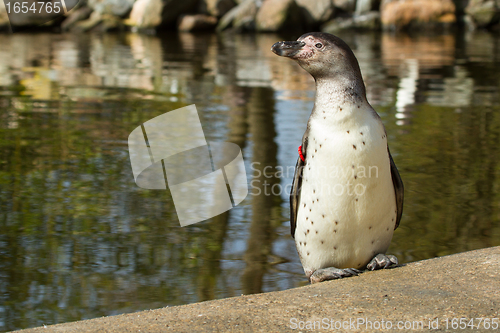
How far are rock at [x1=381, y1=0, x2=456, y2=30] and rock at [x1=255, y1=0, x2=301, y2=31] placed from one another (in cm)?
334

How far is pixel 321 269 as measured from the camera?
3312mm

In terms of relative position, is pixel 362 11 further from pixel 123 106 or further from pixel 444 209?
pixel 444 209

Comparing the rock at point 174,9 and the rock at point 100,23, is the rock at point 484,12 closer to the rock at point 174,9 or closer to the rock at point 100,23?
the rock at point 174,9

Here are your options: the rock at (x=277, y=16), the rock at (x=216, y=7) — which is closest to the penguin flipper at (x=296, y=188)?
the rock at (x=277, y=16)

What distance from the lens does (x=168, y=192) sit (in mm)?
5359

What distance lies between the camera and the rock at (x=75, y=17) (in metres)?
22.7

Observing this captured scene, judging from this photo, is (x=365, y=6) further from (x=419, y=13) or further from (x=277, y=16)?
(x=277, y=16)

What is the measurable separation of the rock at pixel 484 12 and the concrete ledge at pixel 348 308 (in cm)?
2090

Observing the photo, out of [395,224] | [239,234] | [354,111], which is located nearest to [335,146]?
[354,111]

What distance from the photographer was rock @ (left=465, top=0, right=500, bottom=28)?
21922 mm

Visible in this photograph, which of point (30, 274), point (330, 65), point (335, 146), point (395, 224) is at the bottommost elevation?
point (30, 274)

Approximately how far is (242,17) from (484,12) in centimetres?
835

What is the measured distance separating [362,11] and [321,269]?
822 inches

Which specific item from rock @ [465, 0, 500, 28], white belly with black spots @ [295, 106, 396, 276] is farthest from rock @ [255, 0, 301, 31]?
white belly with black spots @ [295, 106, 396, 276]
